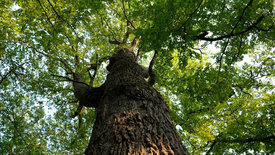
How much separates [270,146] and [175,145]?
205 inches

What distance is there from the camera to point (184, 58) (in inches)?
157

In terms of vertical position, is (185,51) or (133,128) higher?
(185,51)

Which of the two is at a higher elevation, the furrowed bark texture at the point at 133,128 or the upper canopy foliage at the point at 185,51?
the upper canopy foliage at the point at 185,51

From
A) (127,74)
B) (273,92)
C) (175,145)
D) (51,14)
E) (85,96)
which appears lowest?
(175,145)

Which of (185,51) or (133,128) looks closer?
(133,128)

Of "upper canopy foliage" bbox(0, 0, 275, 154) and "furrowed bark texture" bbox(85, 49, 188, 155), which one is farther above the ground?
"upper canopy foliage" bbox(0, 0, 275, 154)

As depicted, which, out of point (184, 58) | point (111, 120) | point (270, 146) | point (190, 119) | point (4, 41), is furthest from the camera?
point (190, 119)

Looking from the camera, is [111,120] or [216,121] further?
[216,121]

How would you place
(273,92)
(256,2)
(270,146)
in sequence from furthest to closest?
(273,92) < (270,146) < (256,2)

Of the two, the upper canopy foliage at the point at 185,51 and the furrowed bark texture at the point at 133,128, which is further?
the upper canopy foliage at the point at 185,51

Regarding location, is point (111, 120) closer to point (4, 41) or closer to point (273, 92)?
point (4, 41)

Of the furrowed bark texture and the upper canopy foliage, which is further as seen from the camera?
the upper canopy foliage

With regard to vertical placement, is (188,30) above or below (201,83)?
above

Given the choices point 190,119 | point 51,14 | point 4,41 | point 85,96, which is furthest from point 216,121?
point 4,41
